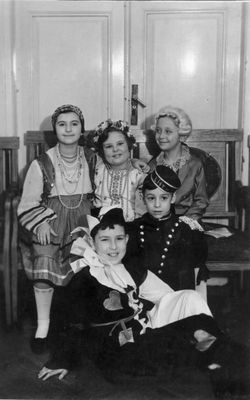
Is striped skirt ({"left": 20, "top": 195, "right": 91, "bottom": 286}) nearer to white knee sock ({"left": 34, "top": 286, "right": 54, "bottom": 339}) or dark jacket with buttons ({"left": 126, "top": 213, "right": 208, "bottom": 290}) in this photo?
white knee sock ({"left": 34, "top": 286, "right": 54, "bottom": 339})

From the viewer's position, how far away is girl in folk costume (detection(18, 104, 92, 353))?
8.70ft

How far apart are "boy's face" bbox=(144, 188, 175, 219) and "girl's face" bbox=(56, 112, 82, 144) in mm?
525

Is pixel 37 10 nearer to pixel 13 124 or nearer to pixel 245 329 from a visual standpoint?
pixel 13 124

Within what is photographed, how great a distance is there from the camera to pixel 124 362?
230cm

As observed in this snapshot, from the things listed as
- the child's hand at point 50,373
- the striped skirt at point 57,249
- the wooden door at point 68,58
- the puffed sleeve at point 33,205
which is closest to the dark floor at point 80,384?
the child's hand at point 50,373

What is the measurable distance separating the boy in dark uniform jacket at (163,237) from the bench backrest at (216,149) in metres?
0.72

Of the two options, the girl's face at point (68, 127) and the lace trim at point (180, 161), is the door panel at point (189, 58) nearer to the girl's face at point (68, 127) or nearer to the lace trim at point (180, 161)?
the lace trim at point (180, 161)

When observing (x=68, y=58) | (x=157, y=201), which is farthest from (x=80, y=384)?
(x=68, y=58)

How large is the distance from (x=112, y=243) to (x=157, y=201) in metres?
0.31

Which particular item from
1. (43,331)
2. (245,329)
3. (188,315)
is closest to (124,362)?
(188,315)

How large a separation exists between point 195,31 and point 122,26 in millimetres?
453

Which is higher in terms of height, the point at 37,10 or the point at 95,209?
the point at 37,10

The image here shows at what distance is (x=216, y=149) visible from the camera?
3.29m

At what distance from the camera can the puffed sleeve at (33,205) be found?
2709 mm
